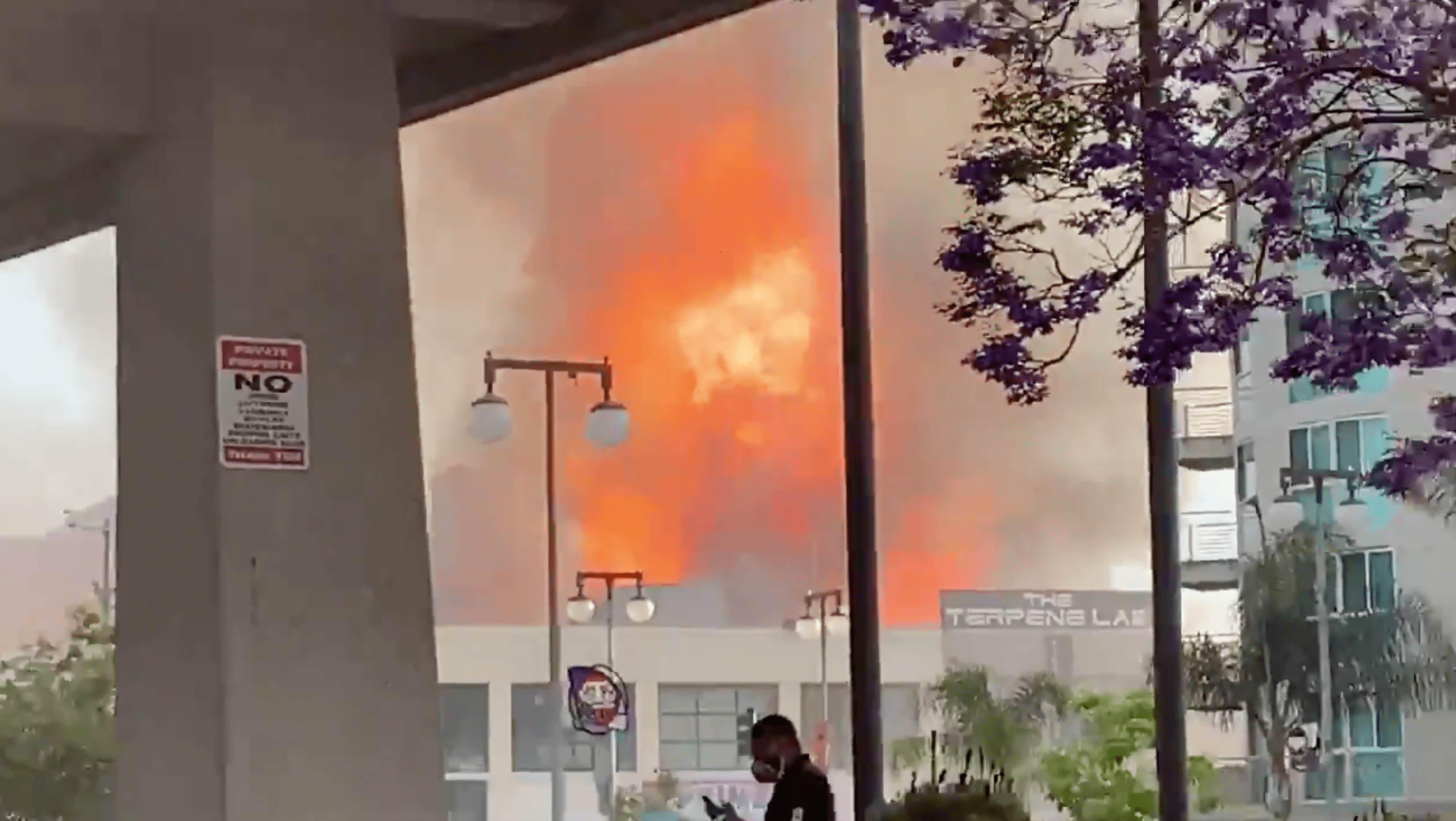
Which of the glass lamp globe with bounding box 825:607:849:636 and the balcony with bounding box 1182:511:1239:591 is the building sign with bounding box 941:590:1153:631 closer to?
the balcony with bounding box 1182:511:1239:591

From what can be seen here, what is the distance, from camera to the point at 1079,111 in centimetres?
270

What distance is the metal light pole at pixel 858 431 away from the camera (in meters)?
4.98

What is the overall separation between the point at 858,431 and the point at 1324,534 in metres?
1.27

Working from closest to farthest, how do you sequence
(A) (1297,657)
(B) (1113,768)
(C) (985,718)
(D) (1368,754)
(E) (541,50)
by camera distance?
1. (D) (1368,754)
2. (A) (1297,657)
3. (B) (1113,768)
4. (C) (985,718)
5. (E) (541,50)

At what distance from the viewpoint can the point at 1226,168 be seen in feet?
8.36

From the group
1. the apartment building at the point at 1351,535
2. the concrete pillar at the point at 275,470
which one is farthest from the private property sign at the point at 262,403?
the apartment building at the point at 1351,535

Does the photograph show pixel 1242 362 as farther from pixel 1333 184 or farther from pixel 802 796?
pixel 802 796

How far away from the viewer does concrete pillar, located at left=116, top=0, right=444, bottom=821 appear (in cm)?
440

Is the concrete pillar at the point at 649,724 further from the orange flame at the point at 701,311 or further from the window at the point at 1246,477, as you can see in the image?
the window at the point at 1246,477

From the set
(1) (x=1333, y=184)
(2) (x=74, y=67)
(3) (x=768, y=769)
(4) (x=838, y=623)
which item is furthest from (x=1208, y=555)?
(2) (x=74, y=67)

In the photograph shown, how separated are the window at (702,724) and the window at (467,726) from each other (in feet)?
1.60

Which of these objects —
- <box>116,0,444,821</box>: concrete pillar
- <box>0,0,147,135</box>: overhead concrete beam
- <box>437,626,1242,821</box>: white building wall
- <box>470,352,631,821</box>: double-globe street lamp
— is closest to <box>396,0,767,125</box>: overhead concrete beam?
<box>116,0,444,821</box>: concrete pillar

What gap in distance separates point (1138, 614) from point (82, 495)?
3.16m

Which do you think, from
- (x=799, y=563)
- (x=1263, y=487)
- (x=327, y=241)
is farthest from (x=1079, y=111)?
(x=799, y=563)
